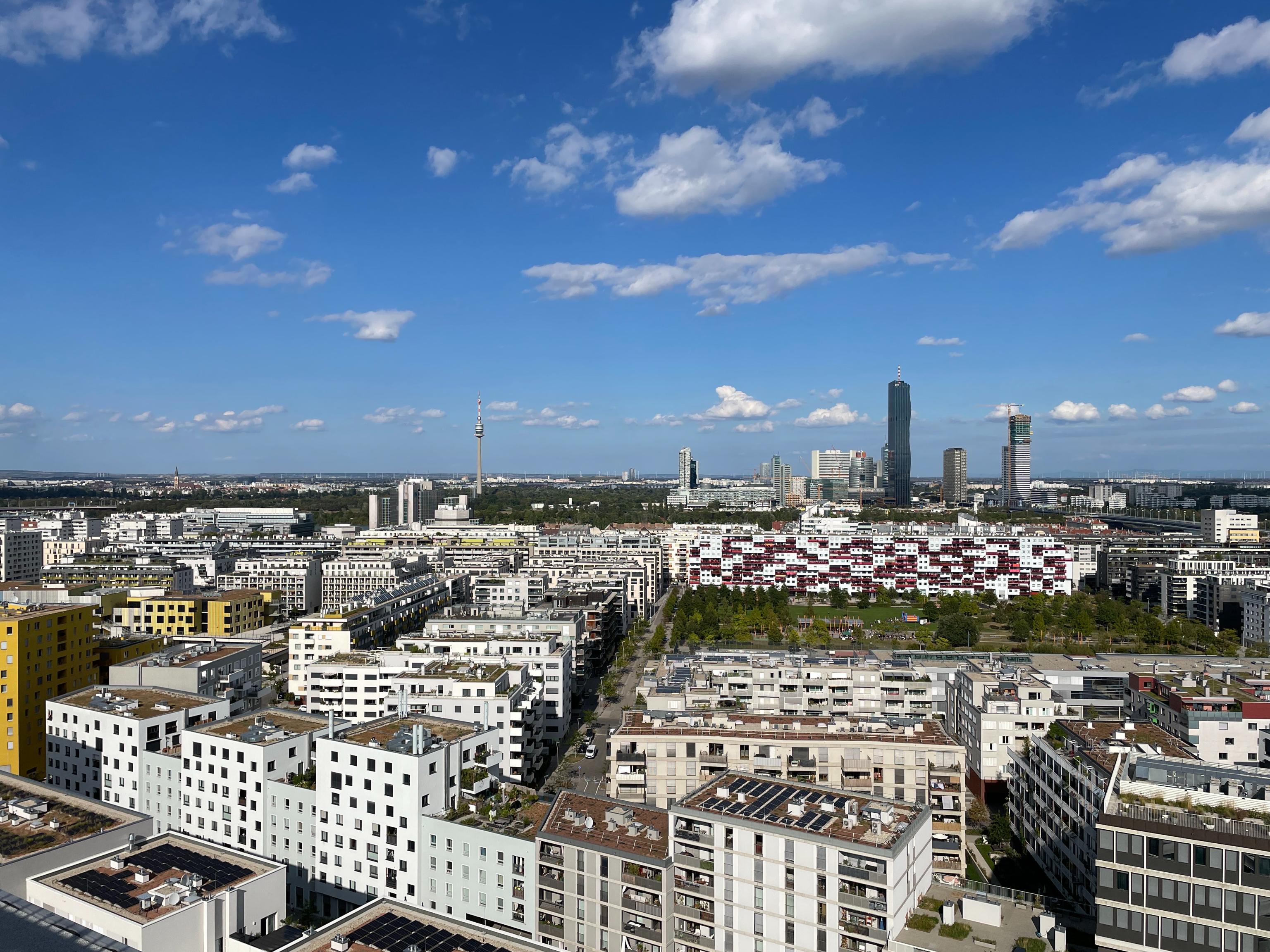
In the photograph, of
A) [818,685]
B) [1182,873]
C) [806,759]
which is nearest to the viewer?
[1182,873]

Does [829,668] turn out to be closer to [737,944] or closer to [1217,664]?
[737,944]

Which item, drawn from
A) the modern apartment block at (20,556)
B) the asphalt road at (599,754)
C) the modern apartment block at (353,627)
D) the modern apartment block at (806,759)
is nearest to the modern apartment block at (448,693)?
the asphalt road at (599,754)

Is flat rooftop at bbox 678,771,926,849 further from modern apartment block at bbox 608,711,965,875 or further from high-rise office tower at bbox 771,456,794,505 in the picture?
high-rise office tower at bbox 771,456,794,505

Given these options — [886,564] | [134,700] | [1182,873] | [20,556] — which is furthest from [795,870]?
[20,556]

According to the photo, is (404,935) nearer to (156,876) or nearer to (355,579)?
(156,876)

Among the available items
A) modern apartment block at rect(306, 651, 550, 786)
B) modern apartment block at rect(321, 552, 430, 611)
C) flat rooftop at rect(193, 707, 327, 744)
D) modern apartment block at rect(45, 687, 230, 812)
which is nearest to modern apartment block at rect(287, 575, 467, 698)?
modern apartment block at rect(306, 651, 550, 786)
